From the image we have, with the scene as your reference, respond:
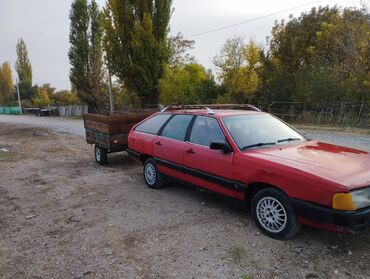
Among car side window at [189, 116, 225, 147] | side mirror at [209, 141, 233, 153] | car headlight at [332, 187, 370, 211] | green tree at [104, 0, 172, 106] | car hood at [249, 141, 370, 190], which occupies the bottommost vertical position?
car headlight at [332, 187, 370, 211]

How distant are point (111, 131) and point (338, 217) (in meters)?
6.16

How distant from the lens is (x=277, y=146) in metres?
4.79

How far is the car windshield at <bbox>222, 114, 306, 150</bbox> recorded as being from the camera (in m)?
4.86

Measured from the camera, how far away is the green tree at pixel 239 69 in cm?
2284

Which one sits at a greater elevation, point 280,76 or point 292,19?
point 292,19

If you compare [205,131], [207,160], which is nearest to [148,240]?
[207,160]

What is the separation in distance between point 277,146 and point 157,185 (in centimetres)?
254

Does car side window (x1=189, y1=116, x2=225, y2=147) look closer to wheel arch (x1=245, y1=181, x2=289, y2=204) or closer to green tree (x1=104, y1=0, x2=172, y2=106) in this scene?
wheel arch (x1=245, y1=181, x2=289, y2=204)

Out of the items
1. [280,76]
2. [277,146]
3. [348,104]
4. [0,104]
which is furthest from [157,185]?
[0,104]

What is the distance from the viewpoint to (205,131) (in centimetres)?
538

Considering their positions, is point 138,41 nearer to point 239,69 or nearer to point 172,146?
point 239,69

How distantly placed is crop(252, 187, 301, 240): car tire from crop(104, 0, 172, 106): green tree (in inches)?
748

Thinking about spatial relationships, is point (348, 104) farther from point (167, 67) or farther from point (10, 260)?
point (10, 260)

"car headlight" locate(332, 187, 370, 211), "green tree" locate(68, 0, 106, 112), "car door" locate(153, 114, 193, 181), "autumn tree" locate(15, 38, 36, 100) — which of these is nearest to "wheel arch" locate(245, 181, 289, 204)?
"car headlight" locate(332, 187, 370, 211)
